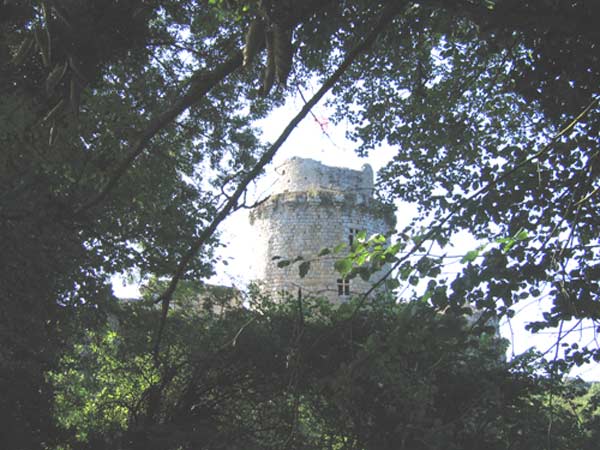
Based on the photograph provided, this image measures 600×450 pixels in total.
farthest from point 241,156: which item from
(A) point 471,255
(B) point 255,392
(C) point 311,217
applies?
(C) point 311,217

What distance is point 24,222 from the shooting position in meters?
4.87

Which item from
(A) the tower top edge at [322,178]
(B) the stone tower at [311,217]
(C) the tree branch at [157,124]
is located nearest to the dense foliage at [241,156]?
(C) the tree branch at [157,124]

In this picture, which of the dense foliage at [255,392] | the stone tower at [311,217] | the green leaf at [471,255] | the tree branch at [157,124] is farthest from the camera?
the stone tower at [311,217]

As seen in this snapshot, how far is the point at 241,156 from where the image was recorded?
8992 mm

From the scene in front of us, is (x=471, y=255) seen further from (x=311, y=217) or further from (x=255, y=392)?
(x=311, y=217)

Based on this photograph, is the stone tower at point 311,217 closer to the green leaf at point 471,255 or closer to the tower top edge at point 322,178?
the tower top edge at point 322,178

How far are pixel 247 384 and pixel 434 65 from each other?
5.32 metres

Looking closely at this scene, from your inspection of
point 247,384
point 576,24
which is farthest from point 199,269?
point 576,24

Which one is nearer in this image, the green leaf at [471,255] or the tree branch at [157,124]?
the tree branch at [157,124]

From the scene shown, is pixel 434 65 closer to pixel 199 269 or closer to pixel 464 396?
pixel 199 269

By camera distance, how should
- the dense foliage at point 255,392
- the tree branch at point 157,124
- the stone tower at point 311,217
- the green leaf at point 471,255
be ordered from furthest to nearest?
the stone tower at point 311,217 → the dense foliage at point 255,392 → the green leaf at point 471,255 → the tree branch at point 157,124

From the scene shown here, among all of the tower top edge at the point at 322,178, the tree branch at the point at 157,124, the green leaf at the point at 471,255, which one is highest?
the tower top edge at the point at 322,178

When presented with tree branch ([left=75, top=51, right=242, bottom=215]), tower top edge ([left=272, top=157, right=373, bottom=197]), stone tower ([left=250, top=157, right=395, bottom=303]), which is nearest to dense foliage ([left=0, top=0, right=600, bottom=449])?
tree branch ([left=75, top=51, right=242, bottom=215])

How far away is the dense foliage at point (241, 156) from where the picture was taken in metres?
Result: 2.76
